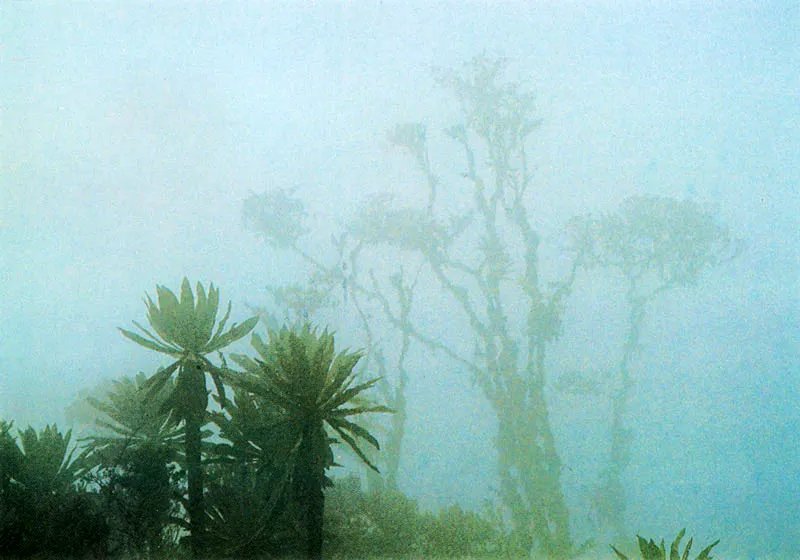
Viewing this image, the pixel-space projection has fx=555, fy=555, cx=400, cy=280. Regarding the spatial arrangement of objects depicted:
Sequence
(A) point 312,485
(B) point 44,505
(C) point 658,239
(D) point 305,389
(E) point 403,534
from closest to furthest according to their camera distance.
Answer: (D) point 305,389, (A) point 312,485, (B) point 44,505, (E) point 403,534, (C) point 658,239

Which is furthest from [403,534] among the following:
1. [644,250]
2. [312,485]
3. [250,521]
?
[644,250]

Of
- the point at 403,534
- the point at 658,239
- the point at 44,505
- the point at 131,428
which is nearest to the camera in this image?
the point at 44,505

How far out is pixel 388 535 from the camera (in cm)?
619

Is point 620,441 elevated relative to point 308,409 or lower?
lower

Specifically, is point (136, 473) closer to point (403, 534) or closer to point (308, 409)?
point (308, 409)

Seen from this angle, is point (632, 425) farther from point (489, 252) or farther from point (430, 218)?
point (430, 218)

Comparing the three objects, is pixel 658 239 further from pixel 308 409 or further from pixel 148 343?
pixel 148 343

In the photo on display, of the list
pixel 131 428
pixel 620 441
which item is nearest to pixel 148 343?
pixel 131 428

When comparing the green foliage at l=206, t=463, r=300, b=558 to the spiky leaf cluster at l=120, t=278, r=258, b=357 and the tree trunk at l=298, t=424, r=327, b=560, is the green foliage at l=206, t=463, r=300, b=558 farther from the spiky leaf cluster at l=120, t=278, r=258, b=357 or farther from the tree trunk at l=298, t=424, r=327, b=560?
the spiky leaf cluster at l=120, t=278, r=258, b=357

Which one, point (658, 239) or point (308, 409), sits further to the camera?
point (658, 239)

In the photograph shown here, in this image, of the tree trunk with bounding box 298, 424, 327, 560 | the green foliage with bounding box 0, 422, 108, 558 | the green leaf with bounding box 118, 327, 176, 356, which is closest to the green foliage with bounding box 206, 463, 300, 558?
the tree trunk with bounding box 298, 424, 327, 560

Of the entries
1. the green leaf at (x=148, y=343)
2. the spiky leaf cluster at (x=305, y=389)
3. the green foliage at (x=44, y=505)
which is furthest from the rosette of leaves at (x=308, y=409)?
the green foliage at (x=44, y=505)

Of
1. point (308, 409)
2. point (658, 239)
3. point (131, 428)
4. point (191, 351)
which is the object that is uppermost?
point (658, 239)

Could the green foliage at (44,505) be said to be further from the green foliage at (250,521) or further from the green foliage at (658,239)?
the green foliage at (658,239)
